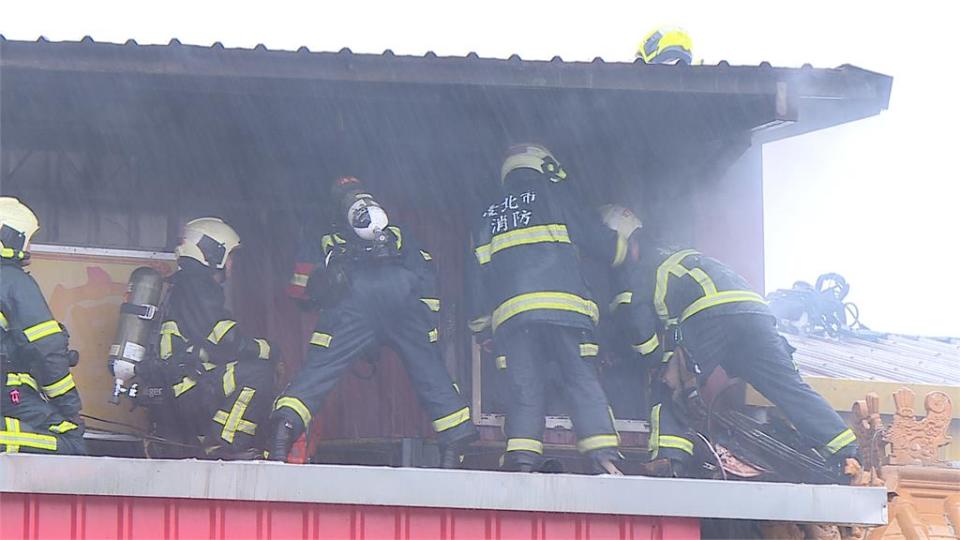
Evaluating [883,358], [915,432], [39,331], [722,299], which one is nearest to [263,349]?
[39,331]

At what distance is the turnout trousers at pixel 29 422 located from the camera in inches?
263

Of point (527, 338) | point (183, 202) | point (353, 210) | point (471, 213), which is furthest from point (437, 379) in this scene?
point (183, 202)

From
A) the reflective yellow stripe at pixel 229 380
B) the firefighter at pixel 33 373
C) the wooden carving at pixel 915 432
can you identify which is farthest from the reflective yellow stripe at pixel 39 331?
the wooden carving at pixel 915 432

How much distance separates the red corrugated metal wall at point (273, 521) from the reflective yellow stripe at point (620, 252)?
6.15ft

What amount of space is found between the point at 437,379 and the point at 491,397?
39.5 inches

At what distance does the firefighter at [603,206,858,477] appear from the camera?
7594 millimetres

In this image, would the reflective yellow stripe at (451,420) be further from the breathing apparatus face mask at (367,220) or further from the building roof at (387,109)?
the building roof at (387,109)

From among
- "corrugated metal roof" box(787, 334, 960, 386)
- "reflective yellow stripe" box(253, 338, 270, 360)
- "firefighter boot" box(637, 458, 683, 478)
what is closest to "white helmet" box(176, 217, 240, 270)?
"reflective yellow stripe" box(253, 338, 270, 360)

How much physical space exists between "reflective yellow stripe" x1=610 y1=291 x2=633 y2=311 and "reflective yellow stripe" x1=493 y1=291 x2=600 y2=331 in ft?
1.62

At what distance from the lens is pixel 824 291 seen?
49.6ft

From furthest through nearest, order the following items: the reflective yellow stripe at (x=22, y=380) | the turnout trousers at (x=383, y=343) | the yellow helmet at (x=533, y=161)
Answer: the yellow helmet at (x=533, y=161) → the turnout trousers at (x=383, y=343) → the reflective yellow stripe at (x=22, y=380)

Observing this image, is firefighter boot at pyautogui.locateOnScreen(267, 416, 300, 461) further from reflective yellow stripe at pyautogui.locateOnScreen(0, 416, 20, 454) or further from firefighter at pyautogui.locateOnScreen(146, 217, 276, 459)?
reflective yellow stripe at pyautogui.locateOnScreen(0, 416, 20, 454)

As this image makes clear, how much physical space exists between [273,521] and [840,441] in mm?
3172

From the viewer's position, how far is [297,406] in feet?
23.6
